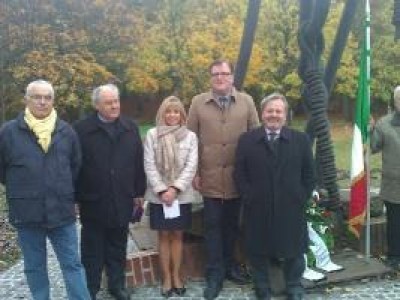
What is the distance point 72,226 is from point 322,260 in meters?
2.36

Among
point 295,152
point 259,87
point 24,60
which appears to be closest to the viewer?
point 295,152

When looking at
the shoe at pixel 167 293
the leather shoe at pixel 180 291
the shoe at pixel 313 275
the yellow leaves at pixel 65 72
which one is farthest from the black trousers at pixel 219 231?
the yellow leaves at pixel 65 72

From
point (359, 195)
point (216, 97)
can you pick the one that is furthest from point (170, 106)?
point (359, 195)

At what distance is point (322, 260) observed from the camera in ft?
18.2

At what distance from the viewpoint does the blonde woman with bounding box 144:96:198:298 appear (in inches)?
193

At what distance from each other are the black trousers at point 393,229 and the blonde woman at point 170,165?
1980 mm

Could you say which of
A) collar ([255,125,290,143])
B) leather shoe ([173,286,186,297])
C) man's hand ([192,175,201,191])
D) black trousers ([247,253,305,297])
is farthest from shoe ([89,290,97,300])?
collar ([255,125,290,143])

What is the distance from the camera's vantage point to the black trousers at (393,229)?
5.70m

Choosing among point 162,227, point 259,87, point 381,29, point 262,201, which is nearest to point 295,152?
point 262,201

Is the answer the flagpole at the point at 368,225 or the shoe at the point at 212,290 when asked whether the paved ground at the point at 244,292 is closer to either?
the shoe at the point at 212,290

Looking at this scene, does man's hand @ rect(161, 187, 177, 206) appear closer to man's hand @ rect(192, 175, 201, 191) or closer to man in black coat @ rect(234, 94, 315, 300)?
man's hand @ rect(192, 175, 201, 191)

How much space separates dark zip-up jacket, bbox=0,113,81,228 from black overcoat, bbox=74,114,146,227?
13.7 inches

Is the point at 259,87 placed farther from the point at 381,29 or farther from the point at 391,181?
the point at 391,181

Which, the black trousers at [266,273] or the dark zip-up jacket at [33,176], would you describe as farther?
the black trousers at [266,273]
